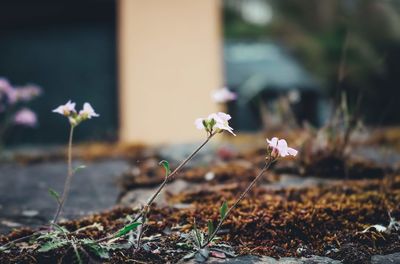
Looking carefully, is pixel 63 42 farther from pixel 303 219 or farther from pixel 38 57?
pixel 303 219

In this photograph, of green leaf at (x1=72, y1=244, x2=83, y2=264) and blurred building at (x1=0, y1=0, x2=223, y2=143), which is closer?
green leaf at (x1=72, y1=244, x2=83, y2=264)

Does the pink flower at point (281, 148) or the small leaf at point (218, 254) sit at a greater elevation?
the pink flower at point (281, 148)

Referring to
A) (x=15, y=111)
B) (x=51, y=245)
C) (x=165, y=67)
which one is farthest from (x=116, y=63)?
(x=51, y=245)

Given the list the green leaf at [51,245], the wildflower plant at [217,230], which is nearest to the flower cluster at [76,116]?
the green leaf at [51,245]

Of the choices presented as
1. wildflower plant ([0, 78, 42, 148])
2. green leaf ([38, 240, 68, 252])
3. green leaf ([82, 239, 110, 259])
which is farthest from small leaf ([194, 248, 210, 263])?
wildflower plant ([0, 78, 42, 148])

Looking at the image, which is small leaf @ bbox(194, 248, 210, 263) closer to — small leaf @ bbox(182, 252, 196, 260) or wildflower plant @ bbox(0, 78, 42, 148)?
small leaf @ bbox(182, 252, 196, 260)

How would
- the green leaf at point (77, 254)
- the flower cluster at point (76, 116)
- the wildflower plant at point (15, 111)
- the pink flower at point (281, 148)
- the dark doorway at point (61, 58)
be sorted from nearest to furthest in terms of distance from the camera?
the green leaf at point (77, 254) < the pink flower at point (281, 148) < the flower cluster at point (76, 116) < the wildflower plant at point (15, 111) < the dark doorway at point (61, 58)

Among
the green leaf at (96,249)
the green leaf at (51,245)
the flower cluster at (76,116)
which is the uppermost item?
the flower cluster at (76,116)

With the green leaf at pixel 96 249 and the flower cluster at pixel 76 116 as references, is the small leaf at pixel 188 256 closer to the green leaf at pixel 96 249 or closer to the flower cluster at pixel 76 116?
the green leaf at pixel 96 249

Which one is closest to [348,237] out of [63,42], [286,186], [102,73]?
[286,186]
